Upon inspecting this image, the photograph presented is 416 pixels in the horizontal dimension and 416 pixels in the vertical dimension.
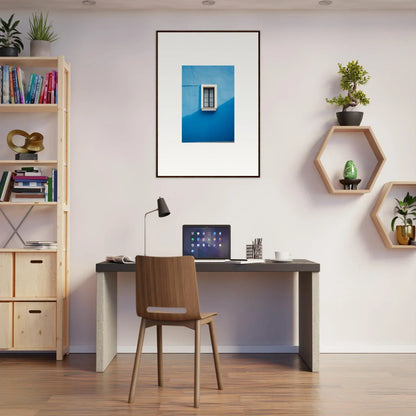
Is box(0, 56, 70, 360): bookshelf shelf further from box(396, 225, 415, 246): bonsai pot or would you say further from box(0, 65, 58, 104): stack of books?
box(396, 225, 415, 246): bonsai pot

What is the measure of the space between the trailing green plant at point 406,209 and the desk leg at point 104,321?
2.27 metres

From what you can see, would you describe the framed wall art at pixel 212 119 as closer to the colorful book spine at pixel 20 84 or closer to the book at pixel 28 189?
the book at pixel 28 189

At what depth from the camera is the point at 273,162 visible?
4.75m

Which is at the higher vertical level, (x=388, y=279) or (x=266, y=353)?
(x=388, y=279)

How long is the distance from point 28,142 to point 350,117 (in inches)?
99.8

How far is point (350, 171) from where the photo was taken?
15.0ft

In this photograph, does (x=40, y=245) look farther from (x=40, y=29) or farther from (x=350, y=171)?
(x=350, y=171)

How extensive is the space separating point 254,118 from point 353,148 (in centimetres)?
84

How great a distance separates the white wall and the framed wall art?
7cm

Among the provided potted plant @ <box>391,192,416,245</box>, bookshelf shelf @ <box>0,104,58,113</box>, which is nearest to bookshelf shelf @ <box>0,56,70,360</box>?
bookshelf shelf @ <box>0,104,58,113</box>

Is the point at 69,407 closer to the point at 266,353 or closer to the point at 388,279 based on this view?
the point at 266,353

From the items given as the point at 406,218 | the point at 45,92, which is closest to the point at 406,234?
the point at 406,218

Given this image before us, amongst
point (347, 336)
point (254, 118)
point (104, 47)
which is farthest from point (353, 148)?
point (104, 47)

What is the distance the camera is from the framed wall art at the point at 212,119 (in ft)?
15.6
